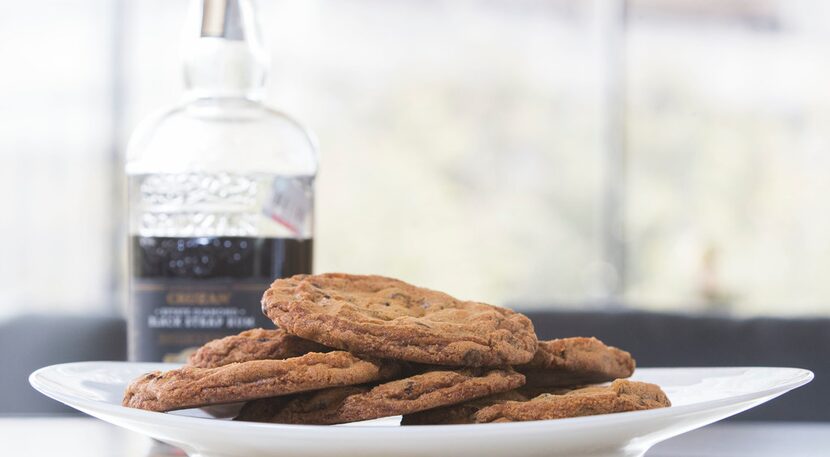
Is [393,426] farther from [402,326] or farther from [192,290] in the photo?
[192,290]

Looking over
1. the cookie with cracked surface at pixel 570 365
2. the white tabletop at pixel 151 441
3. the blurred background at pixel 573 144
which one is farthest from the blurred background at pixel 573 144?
the cookie with cracked surface at pixel 570 365

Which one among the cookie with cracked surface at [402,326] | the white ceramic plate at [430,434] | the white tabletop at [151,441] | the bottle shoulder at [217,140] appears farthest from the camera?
the bottle shoulder at [217,140]

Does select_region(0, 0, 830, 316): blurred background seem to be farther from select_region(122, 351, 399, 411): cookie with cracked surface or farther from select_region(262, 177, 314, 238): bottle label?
select_region(122, 351, 399, 411): cookie with cracked surface

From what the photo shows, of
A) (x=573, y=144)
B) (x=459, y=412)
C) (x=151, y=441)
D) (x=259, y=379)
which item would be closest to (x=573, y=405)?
(x=459, y=412)

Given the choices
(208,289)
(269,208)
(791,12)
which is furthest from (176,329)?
(791,12)

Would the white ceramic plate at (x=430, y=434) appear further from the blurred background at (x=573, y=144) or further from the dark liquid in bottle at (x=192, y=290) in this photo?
the blurred background at (x=573, y=144)

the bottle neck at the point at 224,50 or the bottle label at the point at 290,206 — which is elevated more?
the bottle neck at the point at 224,50

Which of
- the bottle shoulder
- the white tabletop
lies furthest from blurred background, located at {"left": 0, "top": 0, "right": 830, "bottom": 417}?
the white tabletop
